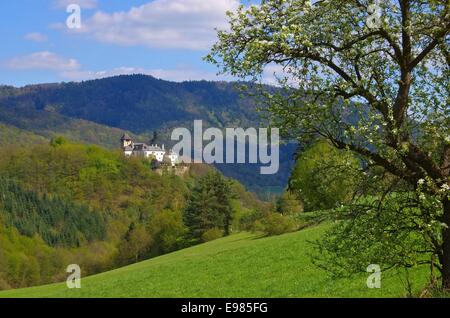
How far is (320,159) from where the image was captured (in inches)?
581

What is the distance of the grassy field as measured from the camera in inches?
977

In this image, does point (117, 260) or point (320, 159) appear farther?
point (117, 260)

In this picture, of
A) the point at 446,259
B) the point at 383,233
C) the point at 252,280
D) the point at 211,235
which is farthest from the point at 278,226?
the point at 383,233

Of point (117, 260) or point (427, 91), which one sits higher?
point (427, 91)

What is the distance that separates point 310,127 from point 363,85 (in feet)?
5.07

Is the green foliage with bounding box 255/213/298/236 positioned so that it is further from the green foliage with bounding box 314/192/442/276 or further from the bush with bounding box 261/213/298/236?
the green foliage with bounding box 314/192/442/276

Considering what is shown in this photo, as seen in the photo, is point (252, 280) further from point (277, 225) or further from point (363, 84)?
point (277, 225)

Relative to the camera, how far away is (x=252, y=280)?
34.9 meters

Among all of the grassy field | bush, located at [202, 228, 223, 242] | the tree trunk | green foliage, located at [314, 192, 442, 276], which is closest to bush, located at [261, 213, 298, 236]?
the grassy field

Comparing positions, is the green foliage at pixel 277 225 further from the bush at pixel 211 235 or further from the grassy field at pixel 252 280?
the bush at pixel 211 235
